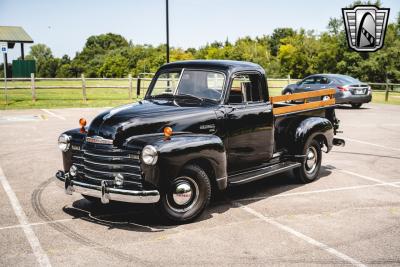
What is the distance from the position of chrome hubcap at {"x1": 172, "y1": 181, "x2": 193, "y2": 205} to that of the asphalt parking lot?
32 centimetres

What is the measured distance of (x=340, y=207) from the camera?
636 cm

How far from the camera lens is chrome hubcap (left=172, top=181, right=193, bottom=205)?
546 cm

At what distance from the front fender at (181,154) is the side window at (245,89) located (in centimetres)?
98

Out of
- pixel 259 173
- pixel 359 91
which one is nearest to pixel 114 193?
pixel 259 173

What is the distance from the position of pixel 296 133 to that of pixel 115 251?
401 centimetres

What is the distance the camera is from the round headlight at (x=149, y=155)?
5.08m

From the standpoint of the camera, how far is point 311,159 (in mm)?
7957

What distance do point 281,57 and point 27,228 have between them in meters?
72.1

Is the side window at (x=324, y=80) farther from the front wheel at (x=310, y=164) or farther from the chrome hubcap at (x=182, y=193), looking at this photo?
the chrome hubcap at (x=182, y=193)

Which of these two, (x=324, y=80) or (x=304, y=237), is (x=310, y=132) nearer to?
(x=304, y=237)

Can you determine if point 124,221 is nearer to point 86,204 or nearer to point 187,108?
point 86,204

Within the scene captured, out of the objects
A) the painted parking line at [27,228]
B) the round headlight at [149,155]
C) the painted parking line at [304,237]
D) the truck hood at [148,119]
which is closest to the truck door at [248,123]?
the truck hood at [148,119]

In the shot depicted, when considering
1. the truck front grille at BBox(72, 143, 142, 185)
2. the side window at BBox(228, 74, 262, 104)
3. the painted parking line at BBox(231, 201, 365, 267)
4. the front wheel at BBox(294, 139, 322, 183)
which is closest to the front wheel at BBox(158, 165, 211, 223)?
the truck front grille at BBox(72, 143, 142, 185)

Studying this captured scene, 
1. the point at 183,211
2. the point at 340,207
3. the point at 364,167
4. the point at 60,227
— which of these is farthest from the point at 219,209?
the point at 364,167
